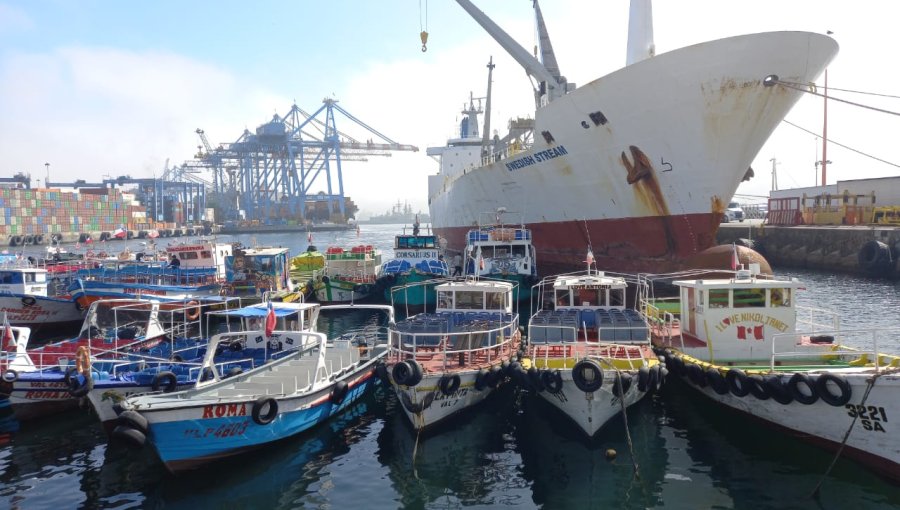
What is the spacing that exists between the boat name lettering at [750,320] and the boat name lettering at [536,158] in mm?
17501

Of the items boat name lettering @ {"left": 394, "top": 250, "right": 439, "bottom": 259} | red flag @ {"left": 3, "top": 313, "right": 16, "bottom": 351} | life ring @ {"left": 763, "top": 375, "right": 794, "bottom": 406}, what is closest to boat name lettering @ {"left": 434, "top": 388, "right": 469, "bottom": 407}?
life ring @ {"left": 763, "top": 375, "right": 794, "bottom": 406}

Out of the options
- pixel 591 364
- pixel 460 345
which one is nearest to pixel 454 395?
pixel 460 345

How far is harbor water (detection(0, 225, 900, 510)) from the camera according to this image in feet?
34.8

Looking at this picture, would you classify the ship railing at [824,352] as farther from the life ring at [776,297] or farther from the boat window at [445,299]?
the boat window at [445,299]

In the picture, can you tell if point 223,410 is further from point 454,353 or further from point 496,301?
point 496,301

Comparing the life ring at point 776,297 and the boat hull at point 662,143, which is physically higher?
the boat hull at point 662,143

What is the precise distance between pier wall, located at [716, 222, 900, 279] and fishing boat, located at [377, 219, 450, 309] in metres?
21.6

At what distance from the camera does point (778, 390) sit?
11539 mm

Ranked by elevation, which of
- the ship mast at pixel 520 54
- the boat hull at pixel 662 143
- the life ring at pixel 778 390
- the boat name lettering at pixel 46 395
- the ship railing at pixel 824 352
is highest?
the ship mast at pixel 520 54

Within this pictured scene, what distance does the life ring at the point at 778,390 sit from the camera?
1144 centimetres

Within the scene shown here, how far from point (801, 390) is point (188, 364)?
1411 centimetres

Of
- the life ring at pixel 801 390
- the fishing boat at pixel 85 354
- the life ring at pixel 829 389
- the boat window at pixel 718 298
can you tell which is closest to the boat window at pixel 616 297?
the boat window at pixel 718 298

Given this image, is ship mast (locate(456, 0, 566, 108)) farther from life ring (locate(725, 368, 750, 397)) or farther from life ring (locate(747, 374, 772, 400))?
life ring (locate(747, 374, 772, 400))

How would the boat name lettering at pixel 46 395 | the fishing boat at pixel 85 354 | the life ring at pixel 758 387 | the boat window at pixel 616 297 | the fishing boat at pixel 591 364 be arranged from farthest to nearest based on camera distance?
the boat window at pixel 616 297
the boat name lettering at pixel 46 395
the fishing boat at pixel 85 354
the fishing boat at pixel 591 364
the life ring at pixel 758 387
